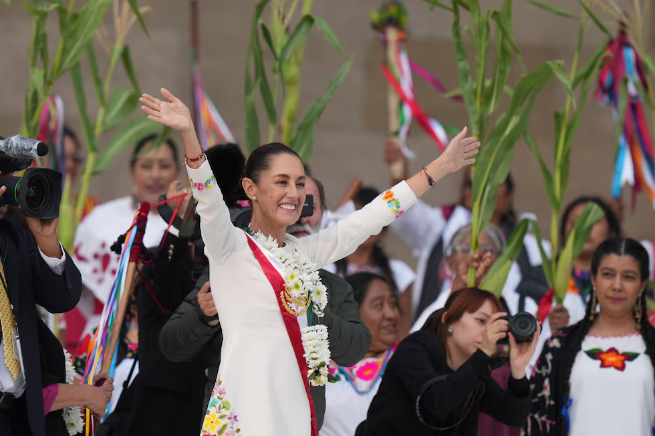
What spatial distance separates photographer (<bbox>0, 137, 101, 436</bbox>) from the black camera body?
4.73 feet

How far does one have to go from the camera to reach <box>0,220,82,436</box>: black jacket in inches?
123

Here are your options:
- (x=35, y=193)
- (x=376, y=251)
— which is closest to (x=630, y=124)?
(x=376, y=251)

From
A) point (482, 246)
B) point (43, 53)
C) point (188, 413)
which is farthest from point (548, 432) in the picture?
point (43, 53)

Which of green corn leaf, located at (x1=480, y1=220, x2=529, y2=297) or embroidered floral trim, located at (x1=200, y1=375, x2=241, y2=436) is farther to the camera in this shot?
green corn leaf, located at (x1=480, y1=220, x2=529, y2=297)

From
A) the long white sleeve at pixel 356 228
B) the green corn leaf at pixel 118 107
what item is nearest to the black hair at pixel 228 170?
the long white sleeve at pixel 356 228

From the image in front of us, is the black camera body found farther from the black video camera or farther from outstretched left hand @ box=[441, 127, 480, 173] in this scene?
the black video camera

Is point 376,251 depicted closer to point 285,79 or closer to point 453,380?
point 285,79

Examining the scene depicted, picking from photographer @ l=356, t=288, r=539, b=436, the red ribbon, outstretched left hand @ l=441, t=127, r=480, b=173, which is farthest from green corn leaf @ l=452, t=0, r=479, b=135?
the red ribbon

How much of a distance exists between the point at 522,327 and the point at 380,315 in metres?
1.05

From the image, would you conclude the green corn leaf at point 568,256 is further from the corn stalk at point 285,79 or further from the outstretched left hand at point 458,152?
the outstretched left hand at point 458,152

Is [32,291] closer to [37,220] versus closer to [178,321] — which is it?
[37,220]

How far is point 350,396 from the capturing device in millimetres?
4551

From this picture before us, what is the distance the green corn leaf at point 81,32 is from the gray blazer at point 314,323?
1788mm

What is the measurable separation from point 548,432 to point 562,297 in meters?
0.80
